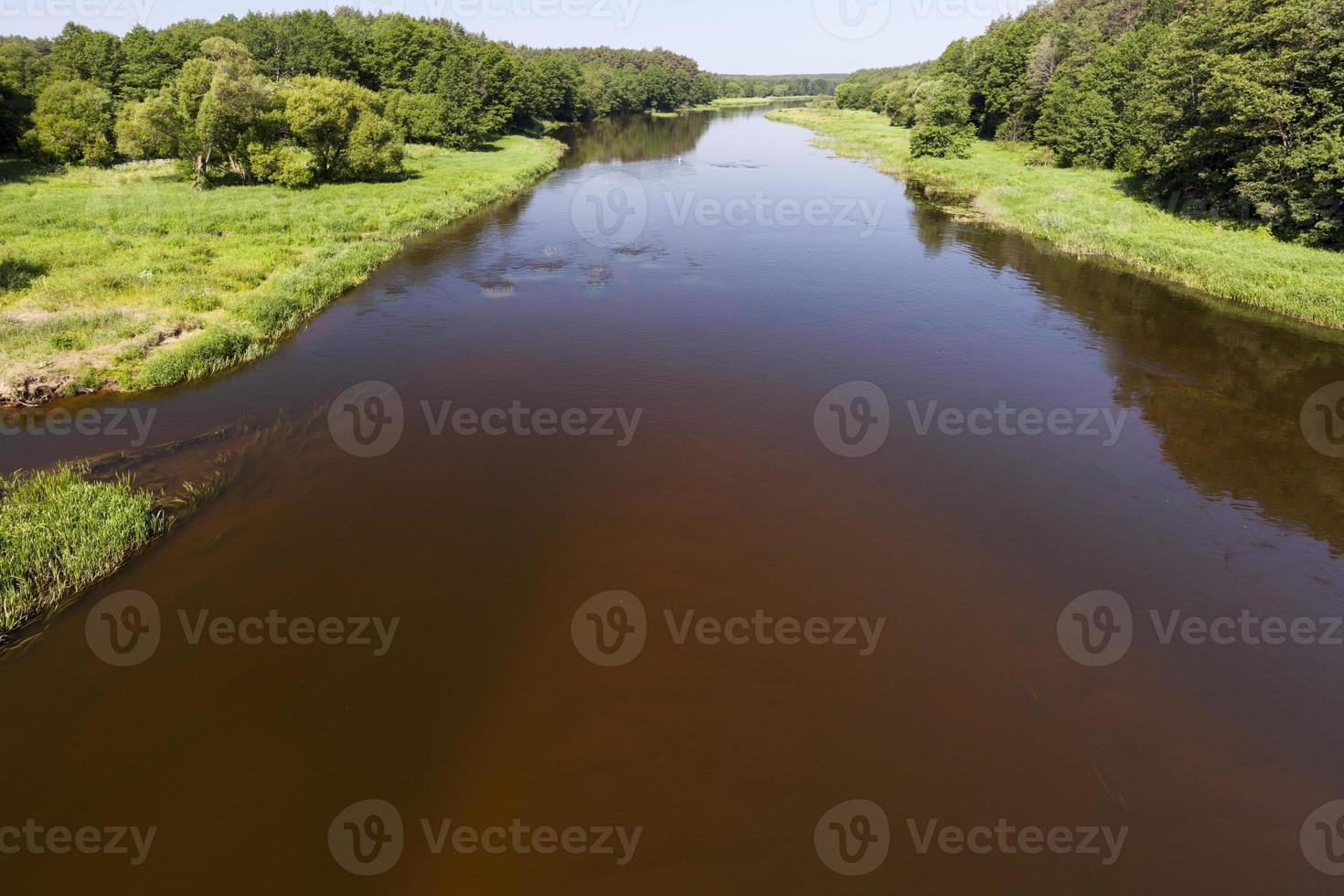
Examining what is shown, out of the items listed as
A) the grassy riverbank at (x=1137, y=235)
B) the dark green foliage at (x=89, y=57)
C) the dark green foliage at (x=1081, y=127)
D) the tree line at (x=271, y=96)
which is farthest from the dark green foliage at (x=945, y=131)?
the dark green foliage at (x=89, y=57)

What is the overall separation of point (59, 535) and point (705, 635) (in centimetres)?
1085

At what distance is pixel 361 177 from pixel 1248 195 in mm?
49300

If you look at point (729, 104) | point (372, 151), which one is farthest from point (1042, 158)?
point (729, 104)

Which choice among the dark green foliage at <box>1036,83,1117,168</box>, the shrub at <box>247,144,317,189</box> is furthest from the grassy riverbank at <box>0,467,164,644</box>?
the dark green foliage at <box>1036,83,1117,168</box>

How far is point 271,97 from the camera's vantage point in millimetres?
40219

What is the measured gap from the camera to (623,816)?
26.2ft

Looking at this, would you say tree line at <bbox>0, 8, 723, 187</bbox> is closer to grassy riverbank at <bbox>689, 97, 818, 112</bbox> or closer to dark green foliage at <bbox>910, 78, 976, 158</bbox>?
dark green foliage at <bbox>910, 78, 976, 158</bbox>

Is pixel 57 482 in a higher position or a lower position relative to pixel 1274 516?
higher

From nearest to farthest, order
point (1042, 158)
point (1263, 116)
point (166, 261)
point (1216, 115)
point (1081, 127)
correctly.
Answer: point (166, 261)
point (1263, 116)
point (1216, 115)
point (1081, 127)
point (1042, 158)

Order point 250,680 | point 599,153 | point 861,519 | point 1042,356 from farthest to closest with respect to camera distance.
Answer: point 599,153
point 1042,356
point 861,519
point 250,680

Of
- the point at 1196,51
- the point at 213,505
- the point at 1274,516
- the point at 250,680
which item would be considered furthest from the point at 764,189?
the point at 250,680

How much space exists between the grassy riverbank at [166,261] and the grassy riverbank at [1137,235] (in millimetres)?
33419

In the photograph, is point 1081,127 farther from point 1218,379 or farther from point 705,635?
point 705,635

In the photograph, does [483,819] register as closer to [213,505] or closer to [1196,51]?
[213,505]
